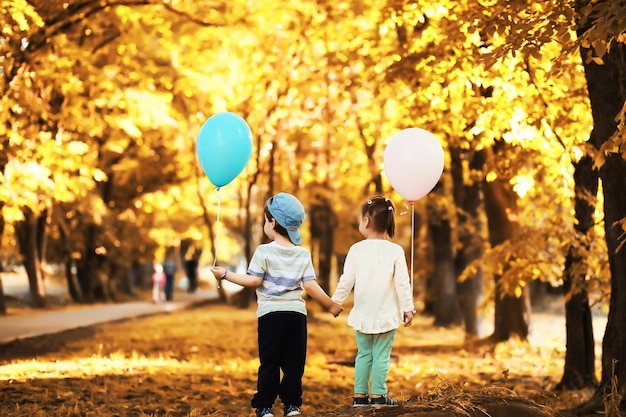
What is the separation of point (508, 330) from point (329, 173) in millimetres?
12349

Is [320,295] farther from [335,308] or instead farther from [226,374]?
[226,374]

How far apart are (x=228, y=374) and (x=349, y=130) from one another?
13175 mm

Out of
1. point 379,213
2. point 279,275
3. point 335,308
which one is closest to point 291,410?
point 335,308

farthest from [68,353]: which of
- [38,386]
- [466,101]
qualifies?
[466,101]

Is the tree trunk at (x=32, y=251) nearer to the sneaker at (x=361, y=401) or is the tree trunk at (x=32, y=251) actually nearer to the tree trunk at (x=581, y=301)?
the tree trunk at (x=581, y=301)

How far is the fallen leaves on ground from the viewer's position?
752 centimetres

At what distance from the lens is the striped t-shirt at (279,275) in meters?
7.04

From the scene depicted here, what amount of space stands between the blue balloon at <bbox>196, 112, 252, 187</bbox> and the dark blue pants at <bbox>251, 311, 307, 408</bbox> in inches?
53.6

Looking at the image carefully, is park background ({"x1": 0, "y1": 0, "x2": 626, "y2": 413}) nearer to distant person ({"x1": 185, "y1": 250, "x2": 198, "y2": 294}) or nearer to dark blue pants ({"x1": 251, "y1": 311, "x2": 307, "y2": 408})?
dark blue pants ({"x1": 251, "y1": 311, "x2": 307, "y2": 408})

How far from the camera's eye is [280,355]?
7234mm

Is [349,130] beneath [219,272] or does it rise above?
above

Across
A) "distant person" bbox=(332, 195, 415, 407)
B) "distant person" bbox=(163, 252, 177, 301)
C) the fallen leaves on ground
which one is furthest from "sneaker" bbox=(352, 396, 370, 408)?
"distant person" bbox=(163, 252, 177, 301)

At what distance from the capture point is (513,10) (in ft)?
27.8

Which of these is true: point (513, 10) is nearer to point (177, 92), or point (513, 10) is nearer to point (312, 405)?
point (312, 405)
